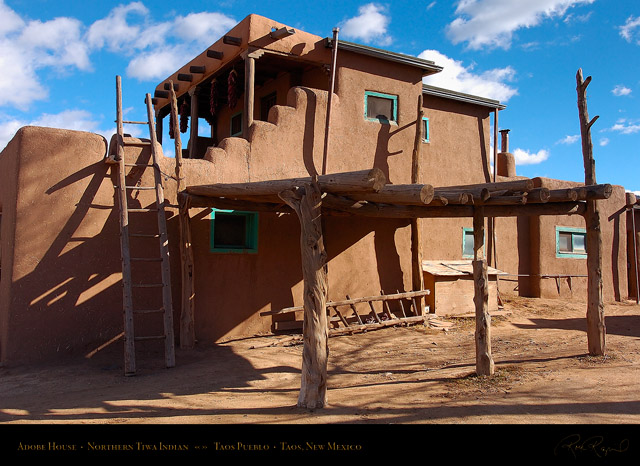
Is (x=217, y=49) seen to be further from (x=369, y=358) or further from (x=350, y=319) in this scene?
(x=369, y=358)

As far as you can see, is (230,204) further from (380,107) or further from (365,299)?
(380,107)

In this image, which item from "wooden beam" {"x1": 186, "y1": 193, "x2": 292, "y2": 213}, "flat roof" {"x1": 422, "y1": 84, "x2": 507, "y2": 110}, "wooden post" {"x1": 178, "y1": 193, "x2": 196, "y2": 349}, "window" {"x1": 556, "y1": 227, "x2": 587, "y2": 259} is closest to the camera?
"wooden beam" {"x1": 186, "y1": 193, "x2": 292, "y2": 213}

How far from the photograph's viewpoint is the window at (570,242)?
15.7 metres

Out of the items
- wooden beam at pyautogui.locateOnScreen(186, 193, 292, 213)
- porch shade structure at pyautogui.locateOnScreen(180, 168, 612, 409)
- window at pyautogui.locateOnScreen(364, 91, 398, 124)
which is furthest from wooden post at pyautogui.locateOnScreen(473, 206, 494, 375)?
window at pyautogui.locateOnScreen(364, 91, 398, 124)

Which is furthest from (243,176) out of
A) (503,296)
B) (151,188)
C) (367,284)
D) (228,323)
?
(503,296)

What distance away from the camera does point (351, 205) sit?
7137 millimetres

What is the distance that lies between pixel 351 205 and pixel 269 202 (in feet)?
9.46

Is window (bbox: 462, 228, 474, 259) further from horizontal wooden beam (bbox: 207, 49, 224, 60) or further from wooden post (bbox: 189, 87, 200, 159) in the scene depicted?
horizontal wooden beam (bbox: 207, 49, 224, 60)

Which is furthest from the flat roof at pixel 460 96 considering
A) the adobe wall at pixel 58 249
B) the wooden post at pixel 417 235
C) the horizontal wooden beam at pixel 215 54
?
the adobe wall at pixel 58 249

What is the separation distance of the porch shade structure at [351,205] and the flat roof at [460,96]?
16.6 ft

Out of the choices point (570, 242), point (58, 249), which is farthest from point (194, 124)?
point (570, 242)

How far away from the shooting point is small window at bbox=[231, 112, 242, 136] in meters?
13.7

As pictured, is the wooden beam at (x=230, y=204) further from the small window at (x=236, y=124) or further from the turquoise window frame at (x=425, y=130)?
the turquoise window frame at (x=425, y=130)

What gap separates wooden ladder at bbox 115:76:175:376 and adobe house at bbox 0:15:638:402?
10 centimetres
